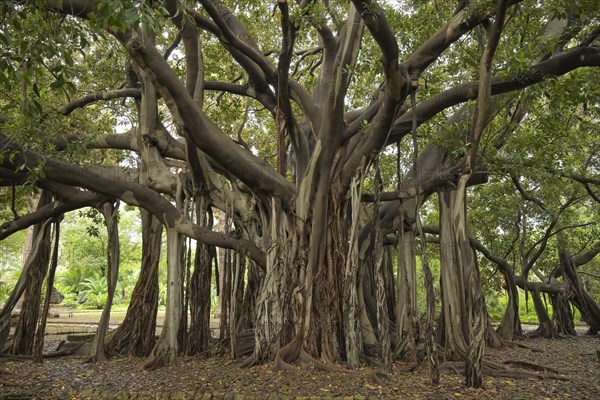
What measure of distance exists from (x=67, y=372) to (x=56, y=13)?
363 centimetres

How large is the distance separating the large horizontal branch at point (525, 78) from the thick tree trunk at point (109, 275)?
4.10 meters

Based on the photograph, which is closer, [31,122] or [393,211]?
[31,122]

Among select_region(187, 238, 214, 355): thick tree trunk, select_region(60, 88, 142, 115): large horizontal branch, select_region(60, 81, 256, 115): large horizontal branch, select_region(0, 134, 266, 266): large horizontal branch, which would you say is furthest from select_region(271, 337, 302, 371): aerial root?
select_region(60, 88, 142, 115): large horizontal branch

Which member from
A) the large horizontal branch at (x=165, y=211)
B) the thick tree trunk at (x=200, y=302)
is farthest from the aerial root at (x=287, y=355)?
the thick tree trunk at (x=200, y=302)

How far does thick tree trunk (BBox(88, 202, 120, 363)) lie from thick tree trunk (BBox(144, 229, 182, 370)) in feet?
3.10

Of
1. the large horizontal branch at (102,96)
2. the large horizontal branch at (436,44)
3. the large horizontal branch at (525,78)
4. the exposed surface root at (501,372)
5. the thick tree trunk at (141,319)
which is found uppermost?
the large horizontal branch at (102,96)

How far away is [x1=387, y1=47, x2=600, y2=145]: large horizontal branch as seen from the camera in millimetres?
4523

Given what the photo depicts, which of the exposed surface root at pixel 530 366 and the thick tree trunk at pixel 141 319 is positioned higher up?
the thick tree trunk at pixel 141 319

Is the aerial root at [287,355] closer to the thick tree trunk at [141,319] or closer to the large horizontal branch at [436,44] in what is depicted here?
the thick tree trunk at [141,319]

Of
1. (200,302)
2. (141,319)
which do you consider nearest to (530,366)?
(200,302)

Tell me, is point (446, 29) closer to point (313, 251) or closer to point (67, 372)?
point (313, 251)

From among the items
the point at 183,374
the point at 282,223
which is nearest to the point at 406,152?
the point at 282,223

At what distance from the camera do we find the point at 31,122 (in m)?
4.34

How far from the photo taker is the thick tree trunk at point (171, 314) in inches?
211
